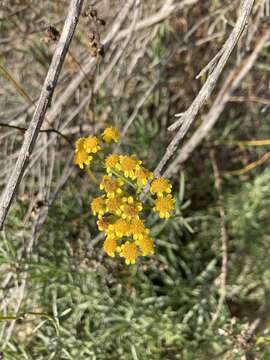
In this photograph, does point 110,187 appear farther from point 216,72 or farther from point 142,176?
point 216,72

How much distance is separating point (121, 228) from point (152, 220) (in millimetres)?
824

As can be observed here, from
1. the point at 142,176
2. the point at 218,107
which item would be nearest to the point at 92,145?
the point at 142,176

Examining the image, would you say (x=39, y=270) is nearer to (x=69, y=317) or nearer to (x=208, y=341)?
(x=69, y=317)

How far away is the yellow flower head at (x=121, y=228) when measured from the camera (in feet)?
5.00

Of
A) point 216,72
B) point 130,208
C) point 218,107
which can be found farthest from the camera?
point 218,107

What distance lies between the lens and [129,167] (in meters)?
1.56

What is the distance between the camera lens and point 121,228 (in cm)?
153

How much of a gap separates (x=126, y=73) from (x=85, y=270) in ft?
3.54

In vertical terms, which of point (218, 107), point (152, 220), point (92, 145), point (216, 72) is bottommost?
point (152, 220)

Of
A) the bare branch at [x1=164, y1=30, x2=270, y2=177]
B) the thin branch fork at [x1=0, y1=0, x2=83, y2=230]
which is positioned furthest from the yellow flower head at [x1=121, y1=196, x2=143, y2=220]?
the bare branch at [x1=164, y1=30, x2=270, y2=177]

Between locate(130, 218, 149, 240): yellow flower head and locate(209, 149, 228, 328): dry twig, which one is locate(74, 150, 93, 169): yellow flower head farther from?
locate(209, 149, 228, 328): dry twig

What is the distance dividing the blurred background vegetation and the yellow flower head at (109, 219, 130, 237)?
485 mm

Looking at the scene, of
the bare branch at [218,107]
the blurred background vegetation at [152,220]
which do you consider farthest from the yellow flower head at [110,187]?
the bare branch at [218,107]

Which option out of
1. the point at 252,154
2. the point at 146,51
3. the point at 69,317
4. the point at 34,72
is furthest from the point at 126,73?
the point at 69,317
